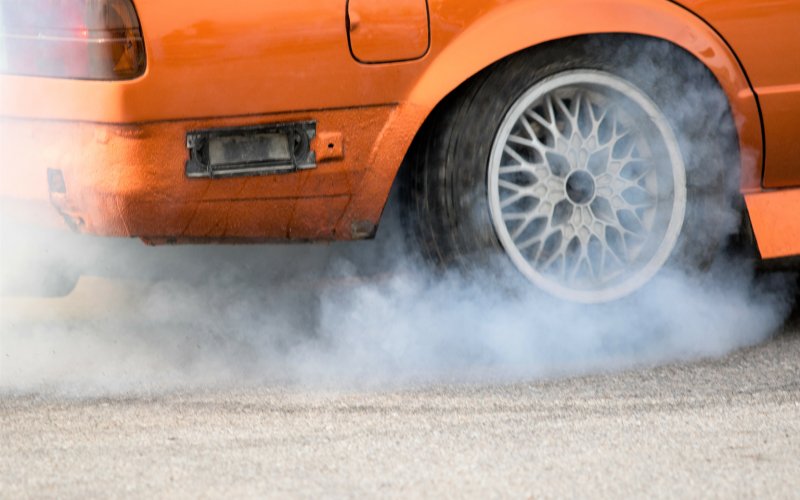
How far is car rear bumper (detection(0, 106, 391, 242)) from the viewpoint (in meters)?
4.11

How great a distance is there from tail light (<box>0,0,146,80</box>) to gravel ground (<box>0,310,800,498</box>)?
0.91 metres

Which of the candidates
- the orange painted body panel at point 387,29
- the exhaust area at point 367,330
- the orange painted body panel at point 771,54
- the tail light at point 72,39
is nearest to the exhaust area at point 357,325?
the exhaust area at point 367,330

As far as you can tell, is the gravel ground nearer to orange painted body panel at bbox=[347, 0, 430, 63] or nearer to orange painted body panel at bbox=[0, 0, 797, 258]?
orange painted body panel at bbox=[0, 0, 797, 258]

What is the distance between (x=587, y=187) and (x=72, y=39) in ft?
5.18

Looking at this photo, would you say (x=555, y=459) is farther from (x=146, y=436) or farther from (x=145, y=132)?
(x=145, y=132)

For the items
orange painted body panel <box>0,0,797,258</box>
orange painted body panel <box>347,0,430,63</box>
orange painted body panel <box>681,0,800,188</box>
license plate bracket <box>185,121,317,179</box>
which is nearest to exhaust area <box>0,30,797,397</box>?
orange painted body panel <box>681,0,800,188</box>

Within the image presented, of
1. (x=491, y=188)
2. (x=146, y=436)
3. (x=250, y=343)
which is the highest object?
(x=491, y=188)

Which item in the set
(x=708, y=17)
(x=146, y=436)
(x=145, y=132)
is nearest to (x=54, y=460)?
Answer: (x=146, y=436)

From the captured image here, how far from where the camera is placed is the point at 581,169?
14.9ft

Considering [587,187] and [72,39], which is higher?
[72,39]

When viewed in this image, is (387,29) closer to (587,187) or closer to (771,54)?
(587,187)

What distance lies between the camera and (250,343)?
15.5 ft

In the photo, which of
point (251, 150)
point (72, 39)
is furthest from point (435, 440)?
point (72, 39)

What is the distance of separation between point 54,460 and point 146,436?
0.27 metres
